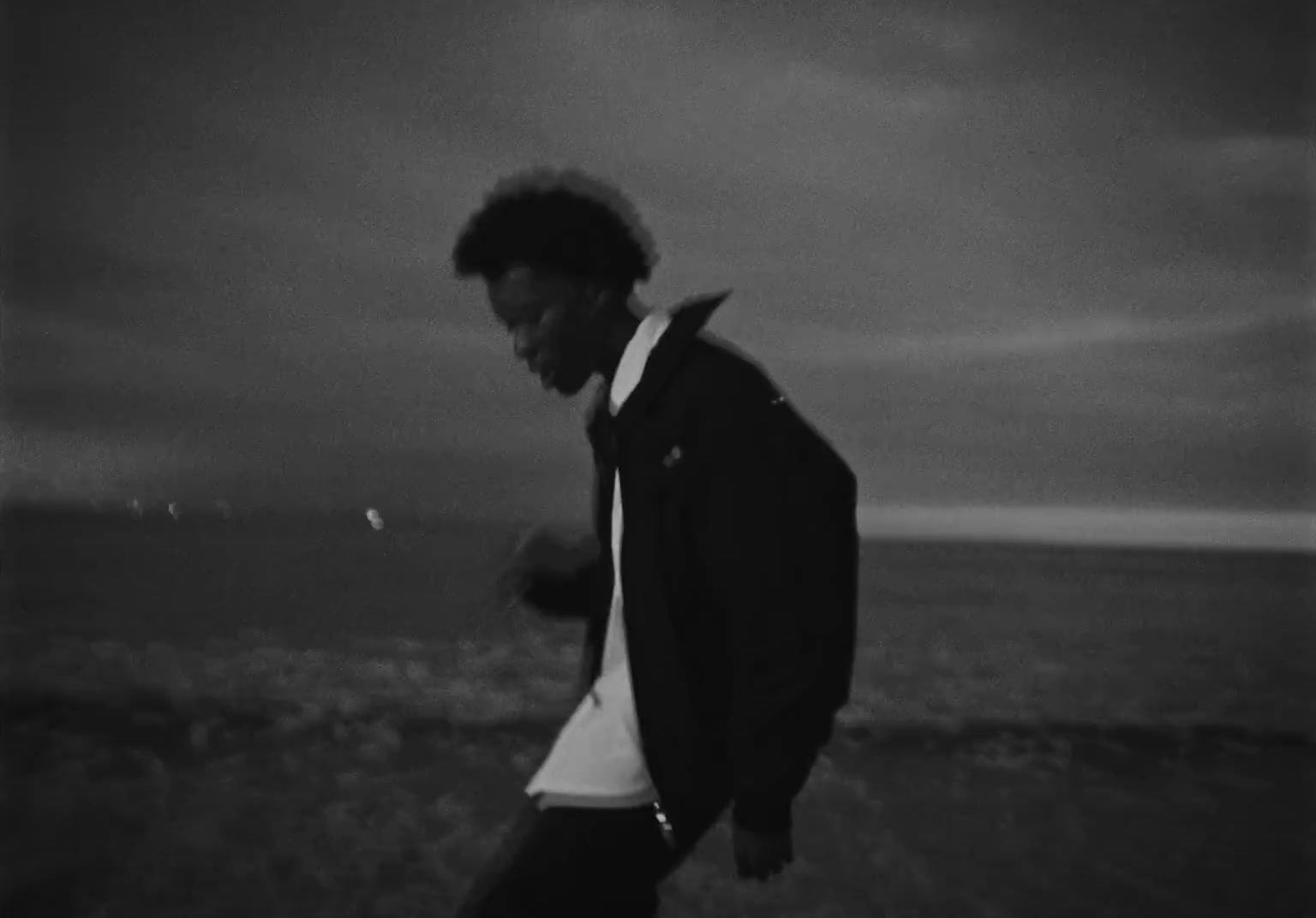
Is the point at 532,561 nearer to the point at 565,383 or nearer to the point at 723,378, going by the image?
the point at 565,383

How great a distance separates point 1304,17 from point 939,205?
1455 mm

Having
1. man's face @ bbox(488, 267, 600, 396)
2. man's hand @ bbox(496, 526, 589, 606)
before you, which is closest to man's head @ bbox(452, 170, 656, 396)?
man's face @ bbox(488, 267, 600, 396)

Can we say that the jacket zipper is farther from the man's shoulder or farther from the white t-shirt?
the man's shoulder

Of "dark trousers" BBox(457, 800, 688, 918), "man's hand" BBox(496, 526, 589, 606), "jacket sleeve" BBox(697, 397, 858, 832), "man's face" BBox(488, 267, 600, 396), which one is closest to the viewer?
"jacket sleeve" BBox(697, 397, 858, 832)

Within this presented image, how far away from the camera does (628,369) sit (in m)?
1.36

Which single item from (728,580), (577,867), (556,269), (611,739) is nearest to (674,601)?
(728,580)

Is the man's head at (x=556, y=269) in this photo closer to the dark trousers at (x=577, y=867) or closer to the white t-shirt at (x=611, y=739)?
the white t-shirt at (x=611, y=739)

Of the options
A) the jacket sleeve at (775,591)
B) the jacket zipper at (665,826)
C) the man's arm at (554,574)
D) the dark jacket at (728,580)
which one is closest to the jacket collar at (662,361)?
the dark jacket at (728,580)

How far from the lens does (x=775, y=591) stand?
115 cm

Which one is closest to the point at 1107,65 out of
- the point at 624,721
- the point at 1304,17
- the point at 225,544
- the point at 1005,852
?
the point at 1304,17

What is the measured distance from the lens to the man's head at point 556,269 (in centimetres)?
140

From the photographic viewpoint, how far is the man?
116cm

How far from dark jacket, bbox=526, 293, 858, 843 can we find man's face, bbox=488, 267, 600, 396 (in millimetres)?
122

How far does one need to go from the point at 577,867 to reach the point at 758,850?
227mm
